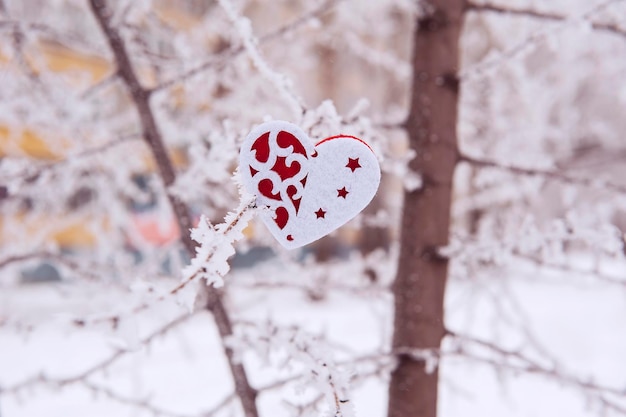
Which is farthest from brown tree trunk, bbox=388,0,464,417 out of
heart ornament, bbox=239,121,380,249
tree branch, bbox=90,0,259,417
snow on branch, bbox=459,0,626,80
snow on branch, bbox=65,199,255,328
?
snow on branch, bbox=65,199,255,328

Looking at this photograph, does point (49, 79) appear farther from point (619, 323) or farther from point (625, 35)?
point (619, 323)

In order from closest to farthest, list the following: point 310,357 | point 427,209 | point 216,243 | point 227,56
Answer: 1. point 216,243
2. point 310,357
3. point 227,56
4. point 427,209

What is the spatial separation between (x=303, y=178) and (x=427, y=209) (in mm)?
1283

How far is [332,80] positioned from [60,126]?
777 centimetres

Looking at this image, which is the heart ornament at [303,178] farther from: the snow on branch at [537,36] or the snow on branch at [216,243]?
the snow on branch at [537,36]

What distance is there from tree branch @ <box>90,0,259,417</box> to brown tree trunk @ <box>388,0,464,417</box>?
2.61 feet

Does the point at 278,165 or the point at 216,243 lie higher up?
the point at 278,165

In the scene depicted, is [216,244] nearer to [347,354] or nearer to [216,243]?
[216,243]

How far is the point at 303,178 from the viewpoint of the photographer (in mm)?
1114

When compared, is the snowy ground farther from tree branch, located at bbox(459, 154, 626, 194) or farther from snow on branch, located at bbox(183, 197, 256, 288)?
snow on branch, located at bbox(183, 197, 256, 288)

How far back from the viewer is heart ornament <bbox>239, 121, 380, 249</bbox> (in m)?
1.07

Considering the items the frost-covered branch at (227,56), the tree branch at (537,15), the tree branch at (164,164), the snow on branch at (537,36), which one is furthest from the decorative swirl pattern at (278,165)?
the tree branch at (537,15)

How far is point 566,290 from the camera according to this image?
10.4m

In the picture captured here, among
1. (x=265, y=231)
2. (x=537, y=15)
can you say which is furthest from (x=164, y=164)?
A: (x=537, y=15)
